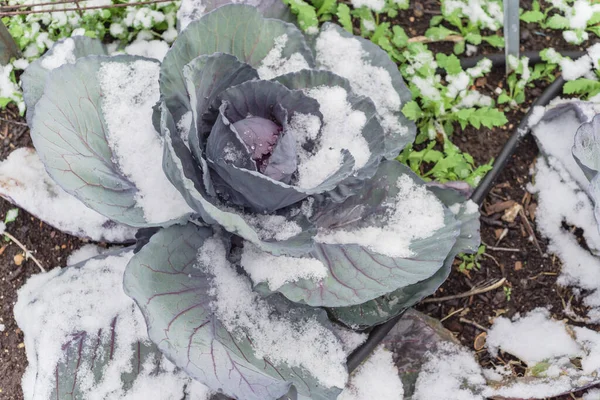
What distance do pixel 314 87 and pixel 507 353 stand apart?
113 centimetres

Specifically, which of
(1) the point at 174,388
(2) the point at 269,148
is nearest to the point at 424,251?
(2) the point at 269,148

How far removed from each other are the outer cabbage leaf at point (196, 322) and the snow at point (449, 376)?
461 mm

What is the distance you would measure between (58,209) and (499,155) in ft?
4.98

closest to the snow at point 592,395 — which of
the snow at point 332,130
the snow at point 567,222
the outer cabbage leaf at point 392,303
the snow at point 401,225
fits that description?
the snow at point 567,222

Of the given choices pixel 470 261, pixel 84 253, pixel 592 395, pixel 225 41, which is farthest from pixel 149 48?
pixel 592 395

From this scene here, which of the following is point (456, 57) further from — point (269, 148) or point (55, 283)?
point (55, 283)

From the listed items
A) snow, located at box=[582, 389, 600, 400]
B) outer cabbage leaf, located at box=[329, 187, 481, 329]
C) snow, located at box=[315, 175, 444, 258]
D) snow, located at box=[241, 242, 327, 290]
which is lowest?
snow, located at box=[582, 389, 600, 400]

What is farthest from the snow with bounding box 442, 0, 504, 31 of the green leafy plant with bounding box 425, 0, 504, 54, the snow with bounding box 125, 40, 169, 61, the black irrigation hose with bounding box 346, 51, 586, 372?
the snow with bounding box 125, 40, 169, 61

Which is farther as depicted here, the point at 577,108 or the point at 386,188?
the point at 577,108

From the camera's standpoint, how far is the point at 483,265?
2209 mm

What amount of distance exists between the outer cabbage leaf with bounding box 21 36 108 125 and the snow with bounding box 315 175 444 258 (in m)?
0.88

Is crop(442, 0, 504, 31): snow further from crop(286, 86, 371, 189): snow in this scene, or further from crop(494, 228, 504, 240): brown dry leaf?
crop(286, 86, 371, 189): snow

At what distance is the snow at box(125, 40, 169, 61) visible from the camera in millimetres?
2217

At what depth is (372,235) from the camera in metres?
1.71
